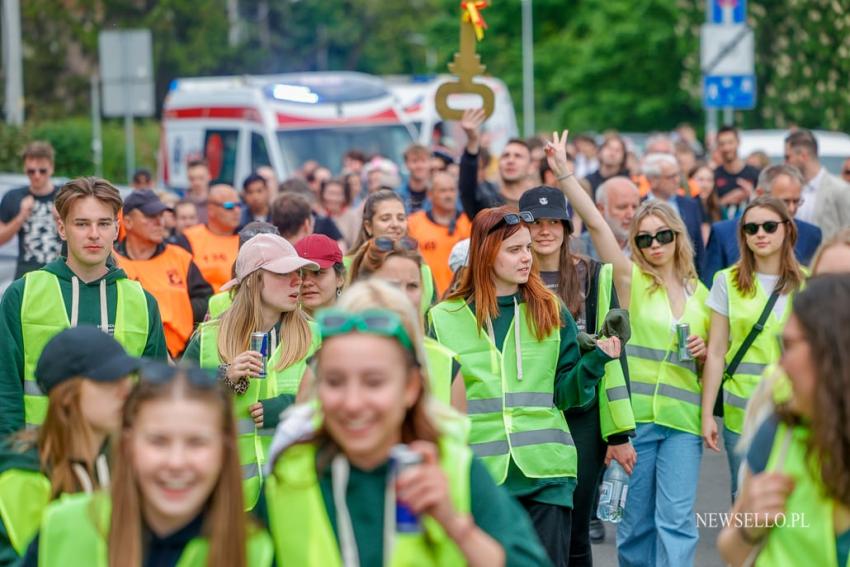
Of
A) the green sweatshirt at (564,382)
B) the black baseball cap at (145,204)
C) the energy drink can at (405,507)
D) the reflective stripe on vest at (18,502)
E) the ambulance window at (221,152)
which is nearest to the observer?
the energy drink can at (405,507)

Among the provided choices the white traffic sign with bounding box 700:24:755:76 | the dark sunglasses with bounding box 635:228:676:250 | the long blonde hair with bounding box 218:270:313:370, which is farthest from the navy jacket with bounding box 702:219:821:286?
the white traffic sign with bounding box 700:24:755:76

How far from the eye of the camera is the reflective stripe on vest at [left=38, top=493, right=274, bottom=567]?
3604mm

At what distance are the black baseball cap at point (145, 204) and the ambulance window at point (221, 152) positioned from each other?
1155cm

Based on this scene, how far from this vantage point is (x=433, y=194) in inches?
456

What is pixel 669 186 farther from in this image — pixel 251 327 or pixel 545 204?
pixel 251 327

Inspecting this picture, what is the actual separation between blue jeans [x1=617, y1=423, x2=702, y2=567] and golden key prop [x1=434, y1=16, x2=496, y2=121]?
3.62 metres

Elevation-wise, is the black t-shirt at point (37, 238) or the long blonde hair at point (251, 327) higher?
the black t-shirt at point (37, 238)

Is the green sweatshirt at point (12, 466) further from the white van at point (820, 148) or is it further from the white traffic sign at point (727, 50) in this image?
the white traffic sign at point (727, 50)

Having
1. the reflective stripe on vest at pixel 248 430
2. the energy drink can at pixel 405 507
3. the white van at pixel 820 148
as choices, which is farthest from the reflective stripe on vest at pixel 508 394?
the white van at pixel 820 148

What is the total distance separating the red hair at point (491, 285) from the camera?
6.46m

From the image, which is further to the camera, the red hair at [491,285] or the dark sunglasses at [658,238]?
the dark sunglasses at [658,238]

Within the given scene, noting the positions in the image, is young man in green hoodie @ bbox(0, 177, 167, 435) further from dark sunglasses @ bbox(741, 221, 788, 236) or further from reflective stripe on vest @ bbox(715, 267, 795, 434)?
dark sunglasses @ bbox(741, 221, 788, 236)

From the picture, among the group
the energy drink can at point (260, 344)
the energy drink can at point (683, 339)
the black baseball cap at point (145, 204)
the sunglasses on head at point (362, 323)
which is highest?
the black baseball cap at point (145, 204)

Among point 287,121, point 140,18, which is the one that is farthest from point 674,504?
point 140,18
